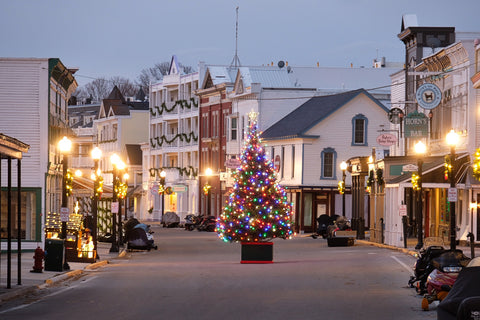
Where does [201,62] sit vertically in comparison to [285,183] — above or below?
above

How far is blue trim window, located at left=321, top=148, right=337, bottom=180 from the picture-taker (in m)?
71.1

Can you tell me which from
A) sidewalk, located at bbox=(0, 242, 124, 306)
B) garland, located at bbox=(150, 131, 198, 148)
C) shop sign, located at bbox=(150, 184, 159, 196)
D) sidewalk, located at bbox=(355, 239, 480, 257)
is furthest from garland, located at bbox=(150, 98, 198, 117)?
sidewalk, located at bbox=(0, 242, 124, 306)

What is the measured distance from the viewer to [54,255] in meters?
30.0

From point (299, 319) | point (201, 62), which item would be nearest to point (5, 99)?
point (299, 319)

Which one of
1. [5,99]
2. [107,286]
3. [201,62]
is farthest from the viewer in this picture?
[201,62]

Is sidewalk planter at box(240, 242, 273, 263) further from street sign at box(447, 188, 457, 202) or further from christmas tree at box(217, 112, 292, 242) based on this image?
street sign at box(447, 188, 457, 202)

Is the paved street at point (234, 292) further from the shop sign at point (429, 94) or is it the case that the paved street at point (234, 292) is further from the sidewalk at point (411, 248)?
the shop sign at point (429, 94)

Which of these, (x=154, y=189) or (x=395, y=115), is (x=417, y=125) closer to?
(x=395, y=115)

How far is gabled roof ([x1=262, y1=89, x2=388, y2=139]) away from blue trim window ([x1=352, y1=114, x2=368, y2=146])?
1.49 metres

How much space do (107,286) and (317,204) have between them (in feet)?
155

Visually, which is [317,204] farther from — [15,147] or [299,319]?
[299,319]

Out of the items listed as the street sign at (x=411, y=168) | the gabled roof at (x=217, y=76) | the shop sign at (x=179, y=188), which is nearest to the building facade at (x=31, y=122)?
the street sign at (x=411, y=168)

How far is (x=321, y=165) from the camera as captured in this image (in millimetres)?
71000

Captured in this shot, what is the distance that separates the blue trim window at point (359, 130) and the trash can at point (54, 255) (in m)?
43.3
